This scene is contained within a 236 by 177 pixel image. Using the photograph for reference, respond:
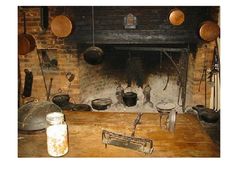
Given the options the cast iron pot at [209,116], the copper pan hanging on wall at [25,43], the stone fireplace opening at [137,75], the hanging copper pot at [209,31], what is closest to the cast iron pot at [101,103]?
the stone fireplace opening at [137,75]

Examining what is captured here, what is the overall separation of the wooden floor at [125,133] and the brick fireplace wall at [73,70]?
1.18m

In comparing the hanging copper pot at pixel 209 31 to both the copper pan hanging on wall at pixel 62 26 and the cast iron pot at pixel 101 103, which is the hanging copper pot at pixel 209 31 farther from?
the cast iron pot at pixel 101 103

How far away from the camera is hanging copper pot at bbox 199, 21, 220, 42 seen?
94.6 inches

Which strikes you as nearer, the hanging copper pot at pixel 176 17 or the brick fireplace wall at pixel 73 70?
the hanging copper pot at pixel 176 17

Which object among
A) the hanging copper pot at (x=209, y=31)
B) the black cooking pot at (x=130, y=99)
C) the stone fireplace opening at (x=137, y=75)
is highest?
the hanging copper pot at (x=209, y=31)

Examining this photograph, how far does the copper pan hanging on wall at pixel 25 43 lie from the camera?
2497 mm

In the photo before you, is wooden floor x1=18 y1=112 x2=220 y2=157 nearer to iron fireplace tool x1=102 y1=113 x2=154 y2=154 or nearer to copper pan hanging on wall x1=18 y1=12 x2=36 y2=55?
iron fireplace tool x1=102 y1=113 x2=154 y2=154

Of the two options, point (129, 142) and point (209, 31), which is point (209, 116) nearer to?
point (209, 31)

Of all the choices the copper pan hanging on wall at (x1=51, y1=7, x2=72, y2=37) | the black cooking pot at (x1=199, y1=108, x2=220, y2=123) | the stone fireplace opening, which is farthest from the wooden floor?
the stone fireplace opening

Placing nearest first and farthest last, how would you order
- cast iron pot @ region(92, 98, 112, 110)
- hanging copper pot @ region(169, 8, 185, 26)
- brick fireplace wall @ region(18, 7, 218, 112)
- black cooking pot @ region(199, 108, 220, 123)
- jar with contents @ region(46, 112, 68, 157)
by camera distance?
jar with contents @ region(46, 112, 68, 157)
black cooking pot @ region(199, 108, 220, 123)
hanging copper pot @ region(169, 8, 185, 26)
brick fireplace wall @ region(18, 7, 218, 112)
cast iron pot @ region(92, 98, 112, 110)

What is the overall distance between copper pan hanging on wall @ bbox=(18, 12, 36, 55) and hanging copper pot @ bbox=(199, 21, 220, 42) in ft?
4.77
